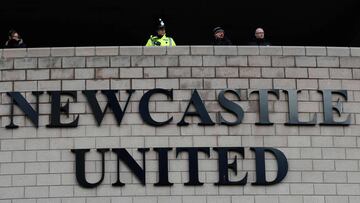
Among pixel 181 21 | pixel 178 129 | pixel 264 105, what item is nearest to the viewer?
pixel 178 129

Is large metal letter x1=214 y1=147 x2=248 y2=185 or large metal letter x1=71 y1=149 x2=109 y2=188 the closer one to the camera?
large metal letter x1=71 y1=149 x2=109 y2=188

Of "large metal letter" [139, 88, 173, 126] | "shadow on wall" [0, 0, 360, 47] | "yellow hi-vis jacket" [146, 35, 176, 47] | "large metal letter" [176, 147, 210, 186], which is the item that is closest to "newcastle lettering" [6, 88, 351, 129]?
A: "large metal letter" [139, 88, 173, 126]

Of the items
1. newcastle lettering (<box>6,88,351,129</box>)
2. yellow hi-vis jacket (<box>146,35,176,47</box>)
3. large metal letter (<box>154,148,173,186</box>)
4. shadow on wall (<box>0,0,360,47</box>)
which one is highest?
shadow on wall (<box>0,0,360,47</box>)

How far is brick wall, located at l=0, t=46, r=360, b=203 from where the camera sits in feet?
53.4

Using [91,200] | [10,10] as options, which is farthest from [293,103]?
[10,10]

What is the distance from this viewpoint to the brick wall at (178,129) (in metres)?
16.3

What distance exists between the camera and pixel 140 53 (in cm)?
1691

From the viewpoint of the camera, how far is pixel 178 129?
16.6 meters

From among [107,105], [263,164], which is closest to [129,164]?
[107,105]

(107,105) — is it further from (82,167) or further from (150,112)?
(82,167)

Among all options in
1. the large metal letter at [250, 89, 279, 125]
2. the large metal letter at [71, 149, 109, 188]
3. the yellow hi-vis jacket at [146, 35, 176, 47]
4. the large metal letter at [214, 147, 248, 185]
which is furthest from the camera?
the yellow hi-vis jacket at [146, 35, 176, 47]

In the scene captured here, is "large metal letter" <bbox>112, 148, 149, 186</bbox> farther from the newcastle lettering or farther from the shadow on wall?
the shadow on wall

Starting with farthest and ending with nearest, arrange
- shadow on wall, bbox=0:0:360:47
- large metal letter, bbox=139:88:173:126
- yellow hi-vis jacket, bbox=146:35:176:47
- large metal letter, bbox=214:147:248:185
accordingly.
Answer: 1. shadow on wall, bbox=0:0:360:47
2. yellow hi-vis jacket, bbox=146:35:176:47
3. large metal letter, bbox=139:88:173:126
4. large metal letter, bbox=214:147:248:185

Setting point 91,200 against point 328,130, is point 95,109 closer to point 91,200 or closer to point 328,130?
point 91,200
